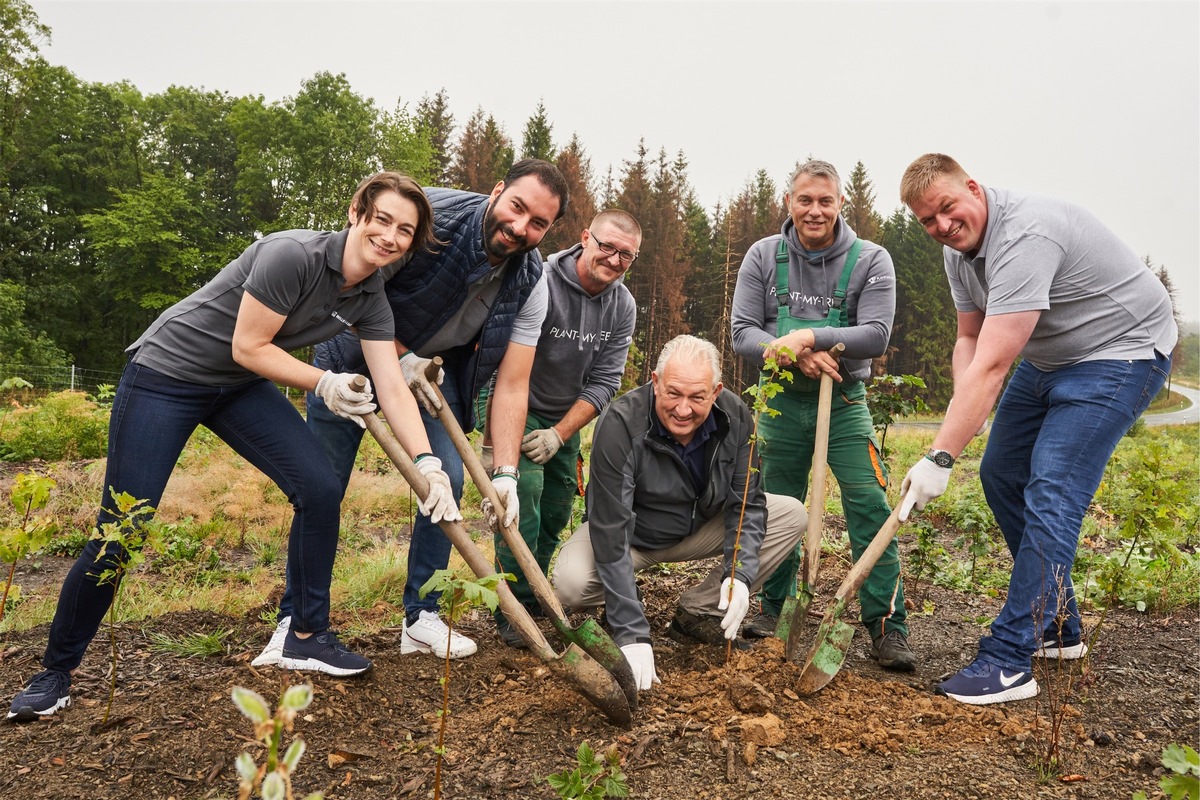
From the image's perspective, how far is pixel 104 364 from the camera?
27359mm

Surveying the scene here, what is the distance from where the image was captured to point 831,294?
3656 mm

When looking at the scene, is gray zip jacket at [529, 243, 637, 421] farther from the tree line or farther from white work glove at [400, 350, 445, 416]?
the tree line

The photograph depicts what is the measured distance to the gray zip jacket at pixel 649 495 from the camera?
10.2ft

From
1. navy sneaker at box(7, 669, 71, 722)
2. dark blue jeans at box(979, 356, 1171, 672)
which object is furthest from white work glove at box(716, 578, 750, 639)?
navy sneaker at box(7, 669, 71, 722)

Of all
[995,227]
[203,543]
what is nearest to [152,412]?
[995,227]

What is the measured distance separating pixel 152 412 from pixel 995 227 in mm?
2990

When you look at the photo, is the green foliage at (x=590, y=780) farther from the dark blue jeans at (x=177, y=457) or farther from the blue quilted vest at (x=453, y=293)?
the blue quilted vest at (x=453, y=293)

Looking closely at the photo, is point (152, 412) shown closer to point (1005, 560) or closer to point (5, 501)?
point (5, 501)

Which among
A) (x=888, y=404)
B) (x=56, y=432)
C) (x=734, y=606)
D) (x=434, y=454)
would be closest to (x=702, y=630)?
(x=734, y=606)

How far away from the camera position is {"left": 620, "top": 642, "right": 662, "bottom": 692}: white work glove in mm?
2871

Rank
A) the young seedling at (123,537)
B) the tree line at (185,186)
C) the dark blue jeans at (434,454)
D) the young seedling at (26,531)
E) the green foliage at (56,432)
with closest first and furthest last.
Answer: the young seedling at (123,537) < the young seedling at (26,531) < the dark blue jeans at (434,454) < the green foliage at (56,432) < the tree line at (185,186)

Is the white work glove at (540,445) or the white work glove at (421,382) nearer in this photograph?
the white work glove at (421,382)

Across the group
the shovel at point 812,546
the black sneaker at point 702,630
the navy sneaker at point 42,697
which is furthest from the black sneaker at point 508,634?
the navy sneaker at point 42,697

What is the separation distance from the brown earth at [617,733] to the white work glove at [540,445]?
88 cm
